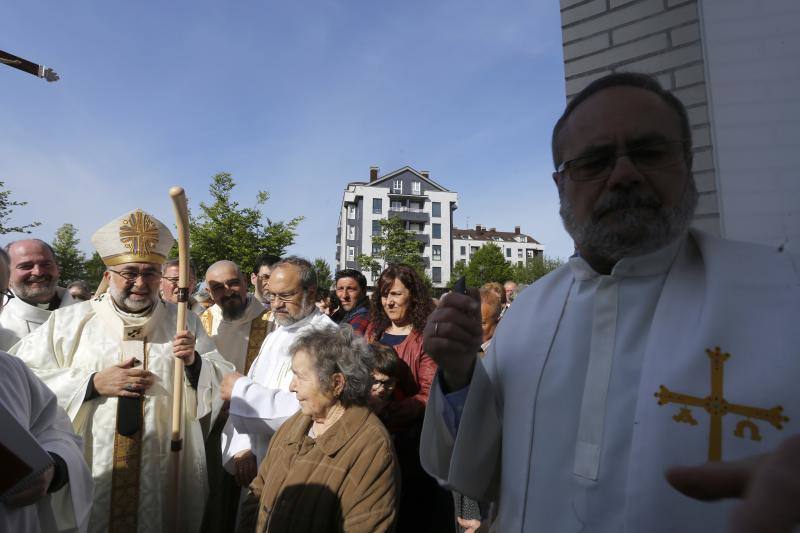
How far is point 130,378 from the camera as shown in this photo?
355cm

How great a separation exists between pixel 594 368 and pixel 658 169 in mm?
591

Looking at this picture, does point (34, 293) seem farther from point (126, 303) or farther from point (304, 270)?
point (304, 270)

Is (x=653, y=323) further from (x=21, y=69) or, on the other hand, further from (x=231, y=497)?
(x=21, y=69)

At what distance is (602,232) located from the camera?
1485 mm

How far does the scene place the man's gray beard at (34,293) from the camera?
4977 mm

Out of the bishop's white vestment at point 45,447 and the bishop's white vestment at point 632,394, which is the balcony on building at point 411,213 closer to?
the bishop's white vestment at point 45,447

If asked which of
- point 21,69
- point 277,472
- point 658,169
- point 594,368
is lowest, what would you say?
point 277,472

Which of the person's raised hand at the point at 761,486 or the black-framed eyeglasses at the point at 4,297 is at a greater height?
the black-framed eyeglasses at the point at 4,297

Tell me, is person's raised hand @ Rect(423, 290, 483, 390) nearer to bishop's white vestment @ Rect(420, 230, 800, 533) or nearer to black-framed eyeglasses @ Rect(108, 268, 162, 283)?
bishop's white vestment @ Rect(420, 230, 800, 533)

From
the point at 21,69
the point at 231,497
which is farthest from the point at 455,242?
the point at 231,497

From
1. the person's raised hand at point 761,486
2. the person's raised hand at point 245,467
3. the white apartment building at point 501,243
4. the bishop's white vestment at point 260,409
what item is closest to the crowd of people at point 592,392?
the person's raised hand at point 761,486

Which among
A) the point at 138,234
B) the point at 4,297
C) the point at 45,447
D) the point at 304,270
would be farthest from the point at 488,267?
the point at 45,447

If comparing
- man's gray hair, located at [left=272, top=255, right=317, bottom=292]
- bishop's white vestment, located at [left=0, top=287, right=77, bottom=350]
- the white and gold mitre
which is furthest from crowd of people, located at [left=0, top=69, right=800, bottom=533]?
bishop's white vestment, located at [left=0, top=287, right=77, bottom=350]

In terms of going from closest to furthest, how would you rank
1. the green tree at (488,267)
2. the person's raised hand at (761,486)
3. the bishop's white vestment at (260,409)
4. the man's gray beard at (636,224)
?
the person's raised hand at (761,486), the man's gray beard at (636,224), the bishop's white vestment at (260,409), the green tree at (488,267)
